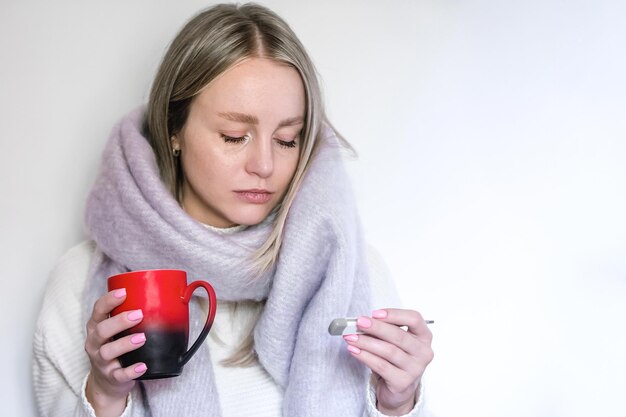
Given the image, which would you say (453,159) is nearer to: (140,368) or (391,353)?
(391,353)

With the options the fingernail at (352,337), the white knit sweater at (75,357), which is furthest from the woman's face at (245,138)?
the fingernail at (352,337)

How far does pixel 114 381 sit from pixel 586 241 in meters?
0.94

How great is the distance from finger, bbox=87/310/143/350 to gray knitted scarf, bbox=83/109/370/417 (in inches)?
7.8

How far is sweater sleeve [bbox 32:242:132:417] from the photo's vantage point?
52.8 inches

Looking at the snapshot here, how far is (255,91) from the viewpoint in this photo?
130cm

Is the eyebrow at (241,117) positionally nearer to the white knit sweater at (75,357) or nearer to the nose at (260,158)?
the nose at (260,158)

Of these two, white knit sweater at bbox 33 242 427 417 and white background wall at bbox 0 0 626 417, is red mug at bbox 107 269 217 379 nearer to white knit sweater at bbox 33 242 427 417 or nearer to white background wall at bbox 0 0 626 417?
white knit sweater at bbox 33 242 427 417

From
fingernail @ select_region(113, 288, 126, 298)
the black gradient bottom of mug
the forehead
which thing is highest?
the forehead

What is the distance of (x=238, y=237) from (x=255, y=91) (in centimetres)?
24

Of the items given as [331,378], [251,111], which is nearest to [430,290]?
[331,378]

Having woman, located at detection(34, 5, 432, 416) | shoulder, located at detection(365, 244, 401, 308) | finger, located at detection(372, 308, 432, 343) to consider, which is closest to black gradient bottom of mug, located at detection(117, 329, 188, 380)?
woman, located at detection(34, 5, 432, 416)

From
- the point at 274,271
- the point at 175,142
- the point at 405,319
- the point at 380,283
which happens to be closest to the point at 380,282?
the point at 380,283

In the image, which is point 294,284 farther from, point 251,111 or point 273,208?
point 251,111

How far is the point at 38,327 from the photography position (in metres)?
1.38
